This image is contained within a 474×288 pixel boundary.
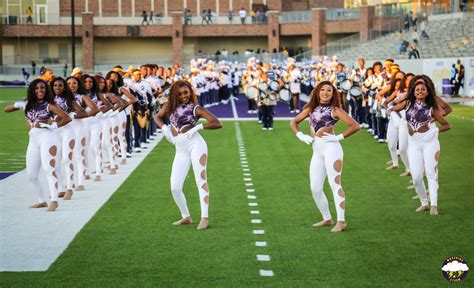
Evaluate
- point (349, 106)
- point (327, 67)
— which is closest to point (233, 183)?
point (349, 106)

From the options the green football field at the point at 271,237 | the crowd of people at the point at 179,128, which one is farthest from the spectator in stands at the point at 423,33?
the green football field at the point at 271,237

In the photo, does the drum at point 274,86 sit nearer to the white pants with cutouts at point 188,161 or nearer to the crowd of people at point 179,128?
the crowd of people at point 179,128

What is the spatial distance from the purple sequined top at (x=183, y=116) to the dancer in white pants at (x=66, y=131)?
7.85ft

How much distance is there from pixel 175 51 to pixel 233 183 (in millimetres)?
64478

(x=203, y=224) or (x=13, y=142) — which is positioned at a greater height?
(x=203, y=224)

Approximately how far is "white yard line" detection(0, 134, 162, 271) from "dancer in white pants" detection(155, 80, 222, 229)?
133cm

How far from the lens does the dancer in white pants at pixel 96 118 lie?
15867mm

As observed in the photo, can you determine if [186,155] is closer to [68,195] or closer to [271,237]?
[271,237]

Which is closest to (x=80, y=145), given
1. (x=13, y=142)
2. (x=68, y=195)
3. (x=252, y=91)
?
(x=68, y=195)

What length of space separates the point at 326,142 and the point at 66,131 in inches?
176

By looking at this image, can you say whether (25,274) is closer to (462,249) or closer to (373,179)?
(462,249)

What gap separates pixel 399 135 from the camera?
15188mm

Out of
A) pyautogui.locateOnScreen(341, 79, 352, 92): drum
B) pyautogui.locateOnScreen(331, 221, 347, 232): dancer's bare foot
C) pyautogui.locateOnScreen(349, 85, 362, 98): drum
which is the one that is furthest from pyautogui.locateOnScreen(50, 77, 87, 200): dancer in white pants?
pyautogui.locateOnScreen(341, 79, 352, 92): drum

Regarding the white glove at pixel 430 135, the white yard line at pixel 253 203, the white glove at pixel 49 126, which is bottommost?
the white yard line at pixel 253 203
